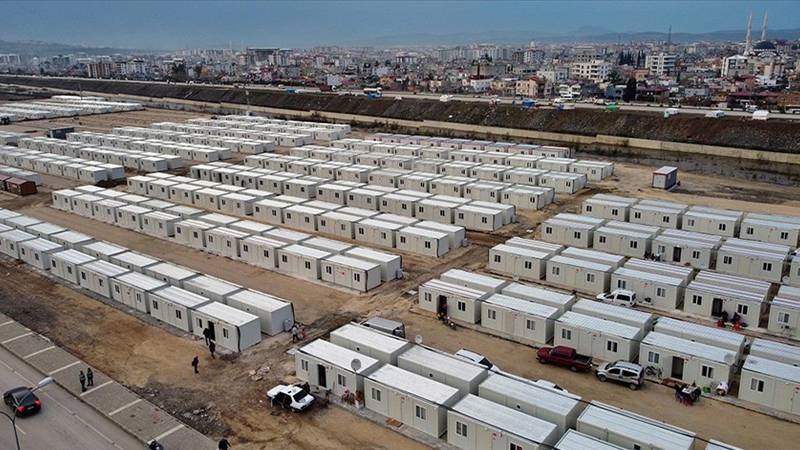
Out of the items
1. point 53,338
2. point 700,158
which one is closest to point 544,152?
point 700,158

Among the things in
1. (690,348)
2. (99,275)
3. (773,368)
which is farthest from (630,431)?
(99,275)

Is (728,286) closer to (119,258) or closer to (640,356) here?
(640,356)

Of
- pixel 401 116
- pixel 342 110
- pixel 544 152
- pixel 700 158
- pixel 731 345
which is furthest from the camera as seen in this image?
pixel 342 110

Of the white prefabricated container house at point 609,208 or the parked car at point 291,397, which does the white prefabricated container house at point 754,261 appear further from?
the parked car at point 291,397

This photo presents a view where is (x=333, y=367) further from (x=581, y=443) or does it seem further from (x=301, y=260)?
(x=301, y=260)

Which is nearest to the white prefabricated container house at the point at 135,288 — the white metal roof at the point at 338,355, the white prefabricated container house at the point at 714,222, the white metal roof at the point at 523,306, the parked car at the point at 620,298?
the white metal roof at the point at 338,355

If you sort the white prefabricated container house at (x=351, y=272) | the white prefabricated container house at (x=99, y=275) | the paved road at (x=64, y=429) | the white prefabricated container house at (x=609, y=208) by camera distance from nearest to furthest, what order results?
the paved road at (x=64, y=429) → the white prefabricated container house at (x=99, y=275) → the white prefabricated container house at (x=351, y=272) → the white prefabricated container house at (x=609, y=208)

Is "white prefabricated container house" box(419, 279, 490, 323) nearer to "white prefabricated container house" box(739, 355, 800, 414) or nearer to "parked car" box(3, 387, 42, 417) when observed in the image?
"white prefabricated container house" box(739, 355, 800, 414)
